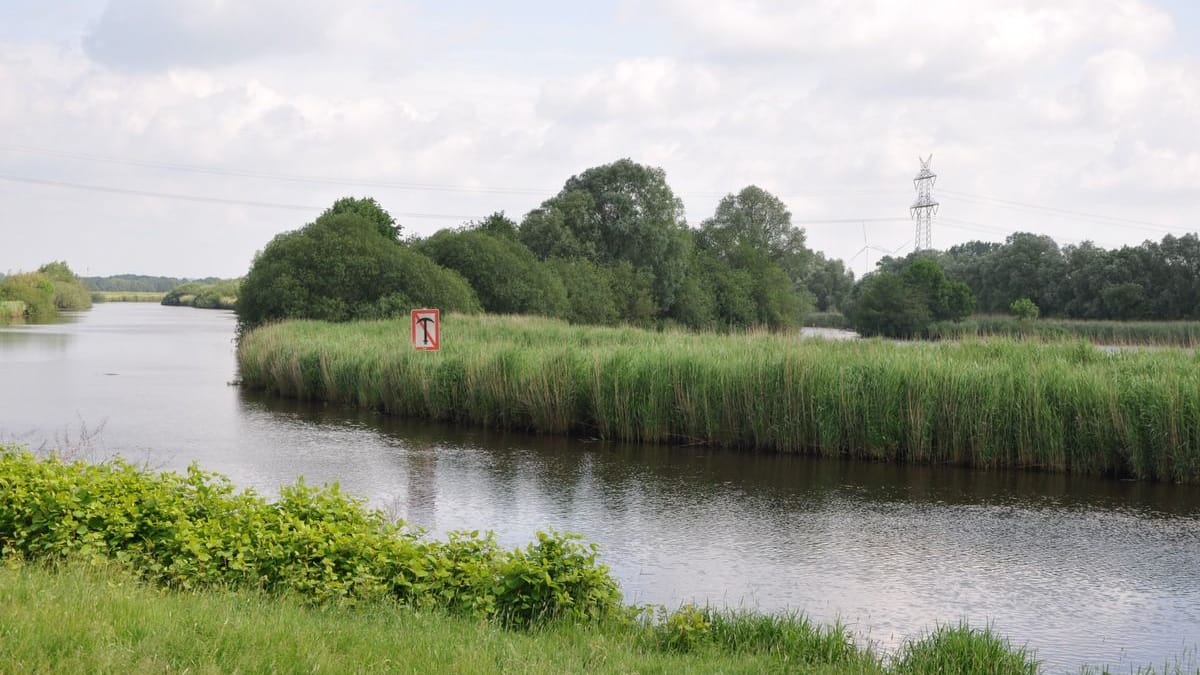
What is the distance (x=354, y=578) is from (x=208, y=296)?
14630 cm

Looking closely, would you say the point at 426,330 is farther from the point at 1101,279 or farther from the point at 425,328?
the point at 1101,279

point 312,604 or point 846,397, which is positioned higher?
point 846,397

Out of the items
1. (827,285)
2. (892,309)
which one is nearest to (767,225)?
(827,285)

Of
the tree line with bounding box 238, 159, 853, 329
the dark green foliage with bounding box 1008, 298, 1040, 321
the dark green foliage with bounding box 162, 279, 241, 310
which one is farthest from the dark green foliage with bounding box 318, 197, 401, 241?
the dark green foliage with bounding box 162, 279, 241, 310

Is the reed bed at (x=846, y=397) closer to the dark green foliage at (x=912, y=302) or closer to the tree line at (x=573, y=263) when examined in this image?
the tree line at (x=573, y=263)

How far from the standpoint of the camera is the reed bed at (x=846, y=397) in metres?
15.4

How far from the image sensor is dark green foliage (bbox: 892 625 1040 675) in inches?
247

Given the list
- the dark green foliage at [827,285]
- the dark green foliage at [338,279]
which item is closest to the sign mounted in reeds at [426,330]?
the dark green foliage at [338,279]

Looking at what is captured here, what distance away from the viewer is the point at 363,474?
15.2m

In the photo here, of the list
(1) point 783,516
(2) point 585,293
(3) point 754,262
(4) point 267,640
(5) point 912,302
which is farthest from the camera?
(3) point 754,262

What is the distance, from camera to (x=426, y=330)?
23.7m

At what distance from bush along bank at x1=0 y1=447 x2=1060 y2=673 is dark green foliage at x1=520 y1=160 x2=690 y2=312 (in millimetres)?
55097

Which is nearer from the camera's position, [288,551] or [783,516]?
[288,551]

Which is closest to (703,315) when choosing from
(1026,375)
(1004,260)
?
Result: (1004,260)
